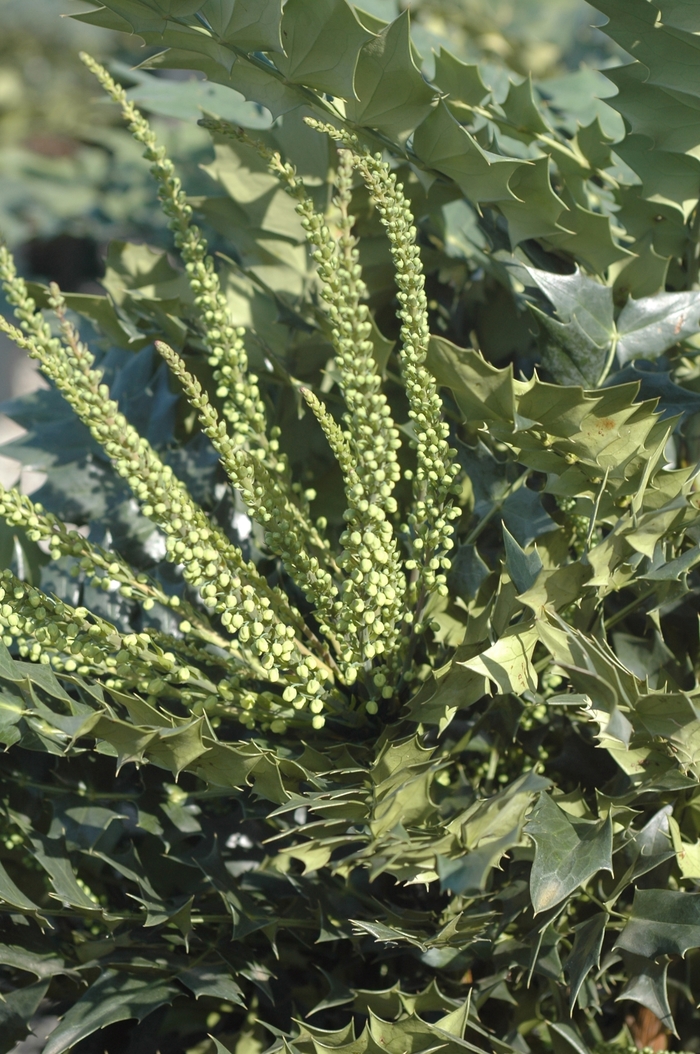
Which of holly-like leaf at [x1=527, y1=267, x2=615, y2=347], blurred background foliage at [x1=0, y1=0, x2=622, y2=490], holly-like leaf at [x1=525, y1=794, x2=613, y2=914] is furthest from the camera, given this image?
blurred background foliage at [x1=0, y1=0, x2=622, y2=490]

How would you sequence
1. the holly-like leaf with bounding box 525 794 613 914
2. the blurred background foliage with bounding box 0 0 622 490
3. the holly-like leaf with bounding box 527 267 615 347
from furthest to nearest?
1. the blurred background foliage with bounding box 0 0 622 490
2. the holly-like leaf with bounding box 527 267 615 347
3. the holly-like leaf with bounding box 525 794 613 914

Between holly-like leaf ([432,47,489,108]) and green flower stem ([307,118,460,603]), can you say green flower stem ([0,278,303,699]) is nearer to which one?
green flower stem ([307,118,460,603])

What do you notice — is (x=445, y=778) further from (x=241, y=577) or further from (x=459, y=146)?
(x=459, y=146)

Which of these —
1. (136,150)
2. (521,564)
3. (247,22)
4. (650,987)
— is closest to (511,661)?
(521,564)

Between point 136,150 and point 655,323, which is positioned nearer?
point 655,323

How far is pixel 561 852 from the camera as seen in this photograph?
0.32m

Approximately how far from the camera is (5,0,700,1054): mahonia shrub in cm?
32

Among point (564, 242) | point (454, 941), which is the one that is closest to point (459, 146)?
point (564, 242)

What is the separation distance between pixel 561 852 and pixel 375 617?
10 centimetres

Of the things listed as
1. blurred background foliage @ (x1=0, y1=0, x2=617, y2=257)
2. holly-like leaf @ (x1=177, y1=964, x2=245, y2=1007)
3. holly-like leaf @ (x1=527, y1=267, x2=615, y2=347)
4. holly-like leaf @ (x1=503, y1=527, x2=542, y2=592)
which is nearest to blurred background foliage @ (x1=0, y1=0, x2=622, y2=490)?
blurred background foliage @ (x1=0, y1=0, x2=617, y2=257)

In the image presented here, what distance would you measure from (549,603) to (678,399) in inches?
5.1

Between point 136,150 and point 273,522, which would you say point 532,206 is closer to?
point 273,522

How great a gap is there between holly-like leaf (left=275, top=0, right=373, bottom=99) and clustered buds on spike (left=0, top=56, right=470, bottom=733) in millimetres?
30

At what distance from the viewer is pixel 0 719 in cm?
35
